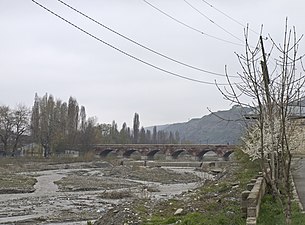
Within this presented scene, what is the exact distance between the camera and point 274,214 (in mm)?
13906

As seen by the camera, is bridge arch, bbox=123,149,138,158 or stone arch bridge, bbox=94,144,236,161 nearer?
stone arch bridge, bbox=94,144,236,161

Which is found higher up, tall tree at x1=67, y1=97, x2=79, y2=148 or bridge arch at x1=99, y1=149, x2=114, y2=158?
tall tree at x1=67, y1=97, x2=79, y2=148

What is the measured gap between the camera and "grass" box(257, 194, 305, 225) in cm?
1257

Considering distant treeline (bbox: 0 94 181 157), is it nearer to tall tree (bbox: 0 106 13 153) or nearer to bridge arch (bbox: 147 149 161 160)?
tall tree (bbox: 0 106 13 153)

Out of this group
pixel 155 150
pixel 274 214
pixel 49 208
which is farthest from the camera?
pixel 155 150

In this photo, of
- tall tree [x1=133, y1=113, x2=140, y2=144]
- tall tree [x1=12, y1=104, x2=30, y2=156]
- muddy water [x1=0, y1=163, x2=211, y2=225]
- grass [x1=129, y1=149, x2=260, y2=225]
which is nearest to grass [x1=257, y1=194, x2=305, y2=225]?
grass [x1=129, y1=149, x2=260, y2=225]

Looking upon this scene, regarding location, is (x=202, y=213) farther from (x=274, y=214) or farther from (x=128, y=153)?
(x=128, y=153)

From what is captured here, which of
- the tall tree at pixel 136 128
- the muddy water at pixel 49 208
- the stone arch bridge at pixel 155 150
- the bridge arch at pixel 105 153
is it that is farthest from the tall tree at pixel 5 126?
the tall tree at pixel 136 128

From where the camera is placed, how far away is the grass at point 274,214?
12.6 meters

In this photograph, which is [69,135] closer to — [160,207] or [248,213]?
[160,207]

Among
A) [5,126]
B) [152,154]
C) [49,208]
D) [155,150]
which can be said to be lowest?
[49,208]

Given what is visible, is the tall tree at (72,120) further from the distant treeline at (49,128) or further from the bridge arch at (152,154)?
the bridge arch at (152,154)

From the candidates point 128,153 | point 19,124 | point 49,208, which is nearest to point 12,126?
point 19,124

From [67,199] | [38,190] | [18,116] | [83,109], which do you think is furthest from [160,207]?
[83,109]
